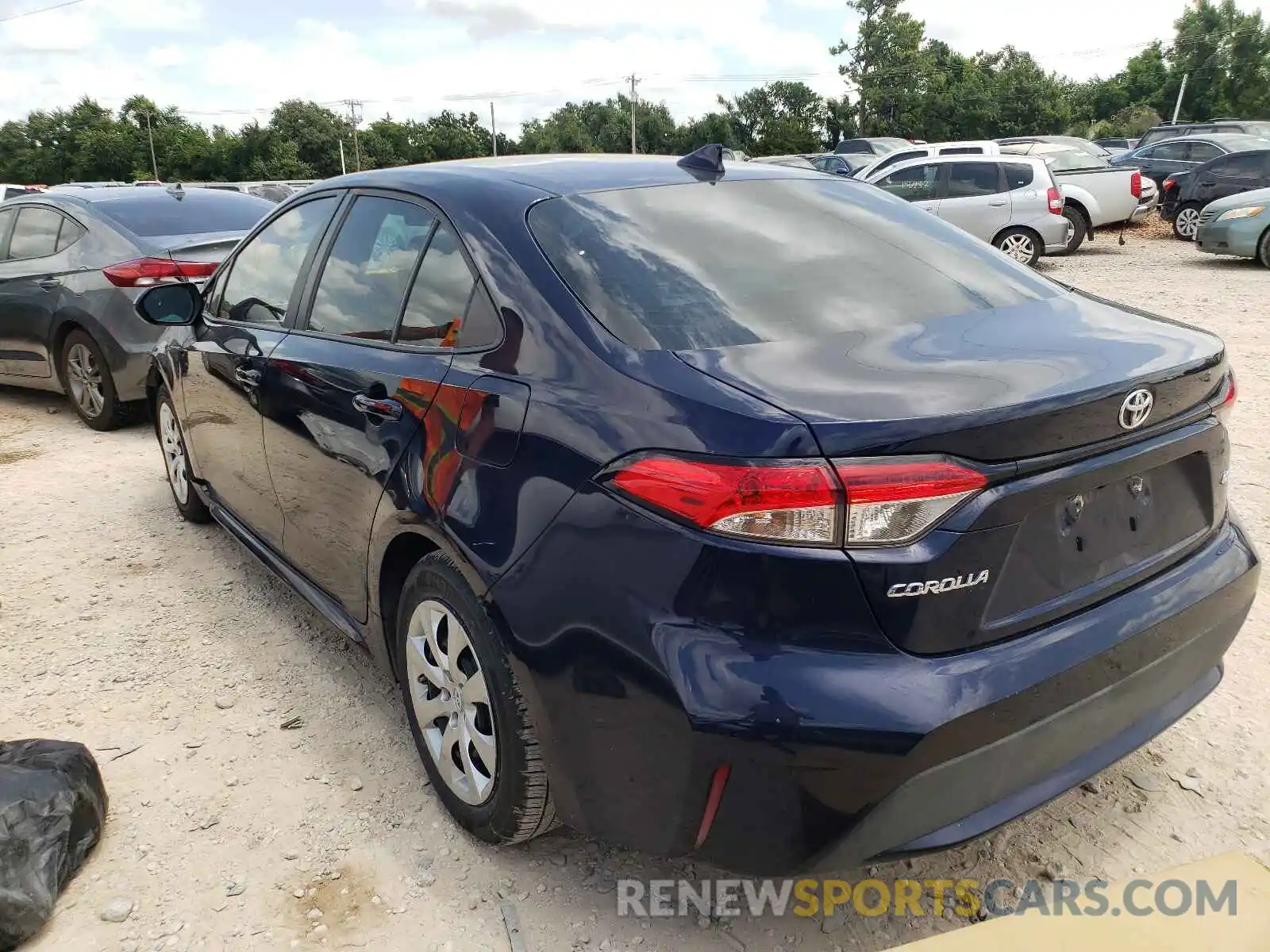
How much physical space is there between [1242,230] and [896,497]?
12.9 m

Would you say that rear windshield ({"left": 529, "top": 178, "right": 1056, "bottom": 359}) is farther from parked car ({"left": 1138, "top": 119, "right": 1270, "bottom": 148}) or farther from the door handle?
parked car ({"left": 1138, "top": 119, "right": 1270, "bottom": 148})

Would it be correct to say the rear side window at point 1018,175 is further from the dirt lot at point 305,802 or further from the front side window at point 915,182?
the dirt lot at point 305,802

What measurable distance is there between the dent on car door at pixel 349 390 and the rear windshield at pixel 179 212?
388cm

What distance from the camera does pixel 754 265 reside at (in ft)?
7.74

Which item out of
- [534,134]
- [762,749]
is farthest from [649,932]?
[534,134]

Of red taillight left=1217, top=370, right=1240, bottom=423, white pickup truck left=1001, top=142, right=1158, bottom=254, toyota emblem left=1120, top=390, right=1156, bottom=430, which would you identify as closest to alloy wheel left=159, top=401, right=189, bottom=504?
toyota emblem left=1120, top=390, right=1156, bottom=430

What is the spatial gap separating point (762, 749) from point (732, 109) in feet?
284

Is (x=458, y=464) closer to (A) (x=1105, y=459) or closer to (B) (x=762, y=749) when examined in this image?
(B) (x=762, y=749)

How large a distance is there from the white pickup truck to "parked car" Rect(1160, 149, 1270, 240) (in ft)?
1.68

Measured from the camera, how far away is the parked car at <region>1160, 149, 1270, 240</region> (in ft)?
Result: 46.5

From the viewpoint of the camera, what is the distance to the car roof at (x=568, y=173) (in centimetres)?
258

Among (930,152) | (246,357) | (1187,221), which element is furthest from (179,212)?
(930,152)

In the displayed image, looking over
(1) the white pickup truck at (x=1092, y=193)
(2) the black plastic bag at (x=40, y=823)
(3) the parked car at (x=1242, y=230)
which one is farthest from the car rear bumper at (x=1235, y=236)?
(2) the black plastic bag at (x=40, y=823)

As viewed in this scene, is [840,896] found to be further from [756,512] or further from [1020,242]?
[1020,242]
